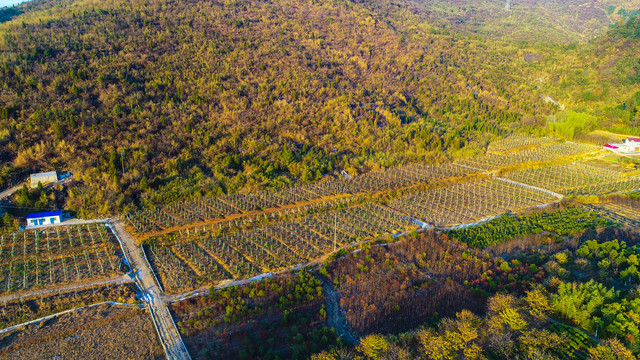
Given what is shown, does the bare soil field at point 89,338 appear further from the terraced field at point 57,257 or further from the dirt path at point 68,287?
the terraced field at point 57,257

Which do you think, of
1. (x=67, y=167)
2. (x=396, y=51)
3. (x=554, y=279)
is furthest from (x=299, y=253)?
(x=396, y=51)

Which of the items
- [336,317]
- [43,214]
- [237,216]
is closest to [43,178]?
[43,214]

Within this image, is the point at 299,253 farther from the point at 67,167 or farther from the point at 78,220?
the point at 67,167

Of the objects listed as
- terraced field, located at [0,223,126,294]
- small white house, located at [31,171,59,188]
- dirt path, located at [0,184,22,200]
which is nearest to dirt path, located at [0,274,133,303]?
terraced field, located at [0,223,126,294]

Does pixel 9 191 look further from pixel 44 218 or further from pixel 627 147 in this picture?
pixel 627 147

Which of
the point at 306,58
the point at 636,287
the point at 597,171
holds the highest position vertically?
the point at 306,58

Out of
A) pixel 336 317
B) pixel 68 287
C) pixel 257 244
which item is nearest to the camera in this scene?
pixel 336 317

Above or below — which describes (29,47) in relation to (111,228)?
above

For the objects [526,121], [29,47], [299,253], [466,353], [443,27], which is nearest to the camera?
[466,353]
